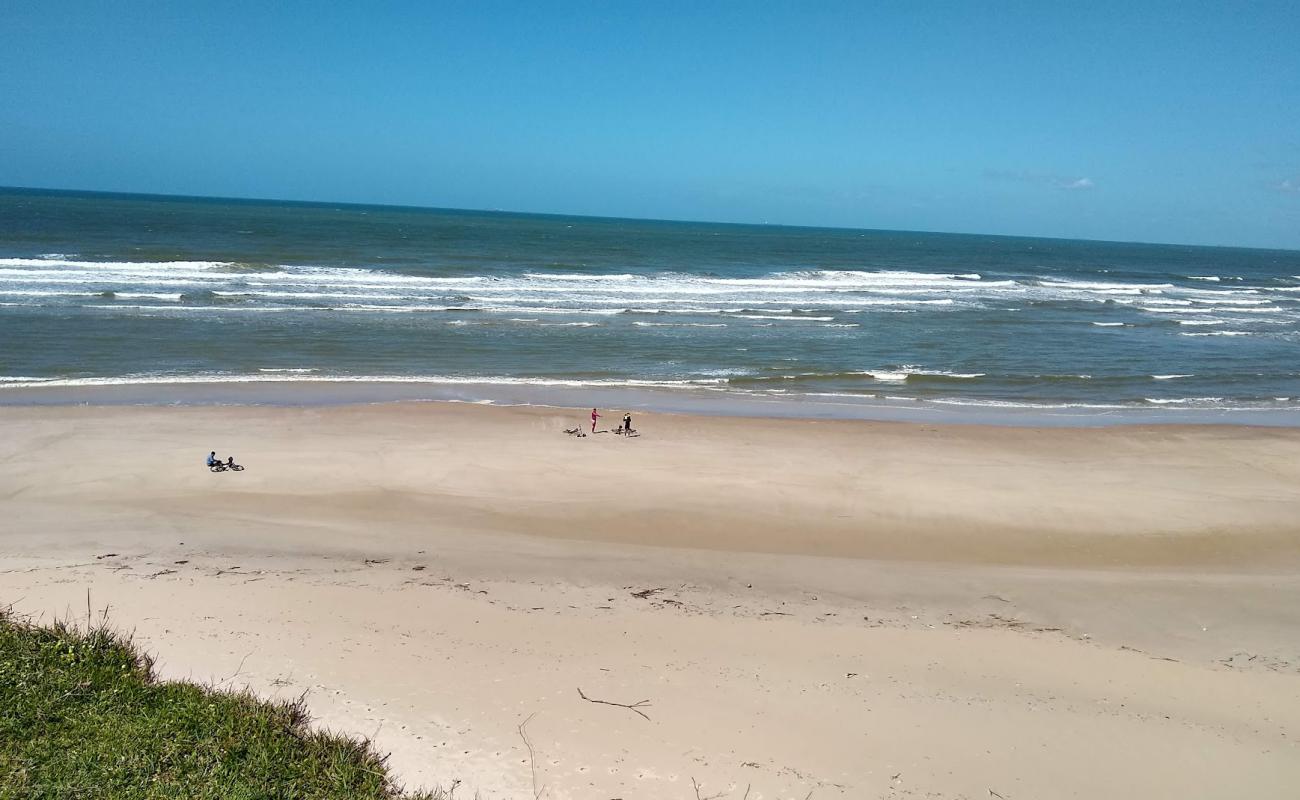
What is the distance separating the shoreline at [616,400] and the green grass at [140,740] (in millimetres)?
13169

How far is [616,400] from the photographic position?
20141 mm

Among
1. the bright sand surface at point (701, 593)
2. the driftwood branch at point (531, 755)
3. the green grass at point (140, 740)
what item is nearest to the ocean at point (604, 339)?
the bright sand surface at point (701, 593)

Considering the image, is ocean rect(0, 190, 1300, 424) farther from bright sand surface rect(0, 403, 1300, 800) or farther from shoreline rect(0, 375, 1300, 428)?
bright sand surface rect(0, 403, 1300, 800)

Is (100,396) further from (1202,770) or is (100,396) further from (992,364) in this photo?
(992,364)

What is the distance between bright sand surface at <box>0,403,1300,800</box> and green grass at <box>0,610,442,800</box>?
4.18ft

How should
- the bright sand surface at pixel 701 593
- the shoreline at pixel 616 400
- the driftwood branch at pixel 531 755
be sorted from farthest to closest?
the shoreline at pixel 616 400 → the bright sand surface at pixel 701 593 → the driftwood branch at pixel 531 755

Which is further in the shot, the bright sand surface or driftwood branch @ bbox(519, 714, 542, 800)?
the bright sand surface

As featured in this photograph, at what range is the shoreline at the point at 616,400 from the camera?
18.3 m

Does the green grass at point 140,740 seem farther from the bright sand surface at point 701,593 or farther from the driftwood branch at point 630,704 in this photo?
the driftwood branch at point 630,704

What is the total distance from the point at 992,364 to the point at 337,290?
2837 centimetres

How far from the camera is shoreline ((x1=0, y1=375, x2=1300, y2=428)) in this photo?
1830cm

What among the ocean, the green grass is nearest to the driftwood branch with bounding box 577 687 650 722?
the green grass

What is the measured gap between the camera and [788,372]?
2381cm

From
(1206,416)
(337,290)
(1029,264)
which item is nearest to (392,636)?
(1206,416)
